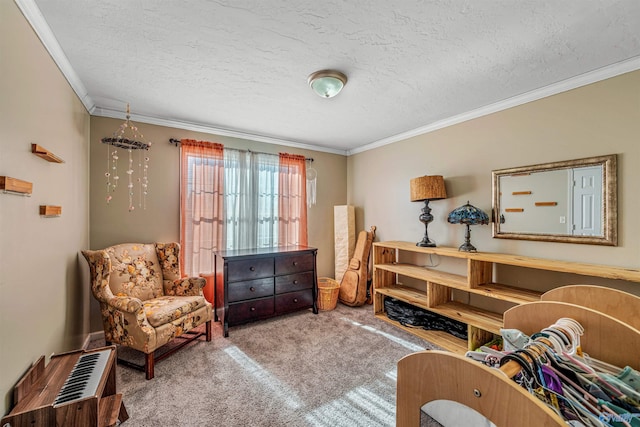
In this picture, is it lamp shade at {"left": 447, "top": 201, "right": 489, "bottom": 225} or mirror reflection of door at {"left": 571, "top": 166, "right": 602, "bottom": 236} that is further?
lamp shade at {"left": 447, "top": 201, "right": 489, "bottom": 225}

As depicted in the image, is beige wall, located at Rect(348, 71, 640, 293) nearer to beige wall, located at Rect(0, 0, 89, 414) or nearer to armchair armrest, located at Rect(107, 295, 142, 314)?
armchair armrest, located at Rect(107, 295, 142, 314)

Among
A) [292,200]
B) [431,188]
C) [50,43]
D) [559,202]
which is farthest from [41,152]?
[559,202]

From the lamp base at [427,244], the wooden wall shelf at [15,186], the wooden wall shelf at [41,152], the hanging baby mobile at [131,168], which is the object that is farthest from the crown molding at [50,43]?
the lamp base at [427,244]

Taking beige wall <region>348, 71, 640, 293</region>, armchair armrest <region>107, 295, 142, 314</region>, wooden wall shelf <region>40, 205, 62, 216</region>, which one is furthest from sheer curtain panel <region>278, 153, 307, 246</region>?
wooden wall shelf <region>40, 205, 62, 216</region>

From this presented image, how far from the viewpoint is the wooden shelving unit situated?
2.04 m

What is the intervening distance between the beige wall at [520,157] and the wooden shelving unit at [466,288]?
0.15 meters

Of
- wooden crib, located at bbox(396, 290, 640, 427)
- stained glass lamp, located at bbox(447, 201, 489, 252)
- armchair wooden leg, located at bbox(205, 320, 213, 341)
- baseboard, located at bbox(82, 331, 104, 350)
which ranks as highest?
stained glass lamp, located at bbox(447, 201, 489, 252)

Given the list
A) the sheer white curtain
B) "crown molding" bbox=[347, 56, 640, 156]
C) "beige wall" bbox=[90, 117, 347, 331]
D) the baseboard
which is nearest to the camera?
"crown molding" bbox=[347, 56, 640, 156]

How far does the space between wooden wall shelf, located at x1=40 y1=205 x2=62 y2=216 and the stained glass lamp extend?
128 inches

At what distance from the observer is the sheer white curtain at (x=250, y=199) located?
3.39 m

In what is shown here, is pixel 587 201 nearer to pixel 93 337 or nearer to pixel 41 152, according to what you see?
pixel 41 152

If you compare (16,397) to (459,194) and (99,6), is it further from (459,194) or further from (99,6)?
(459,194)

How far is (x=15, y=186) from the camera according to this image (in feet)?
4.09

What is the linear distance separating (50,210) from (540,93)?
387cm
